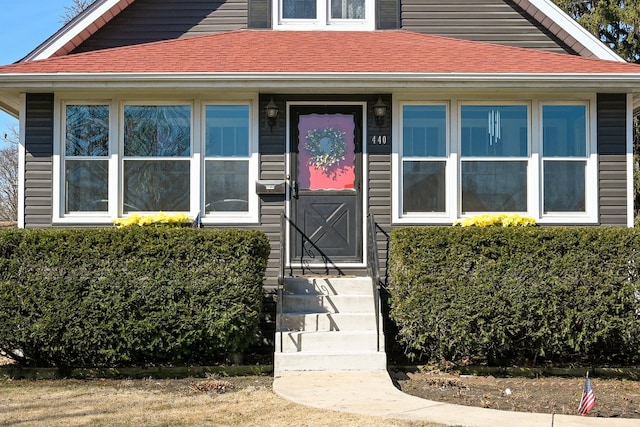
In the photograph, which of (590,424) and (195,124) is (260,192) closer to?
(195,124)

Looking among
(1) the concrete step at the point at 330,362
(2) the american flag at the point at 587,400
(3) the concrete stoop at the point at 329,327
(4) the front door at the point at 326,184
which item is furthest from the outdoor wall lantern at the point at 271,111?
(2) the american flag at the point at 587,400

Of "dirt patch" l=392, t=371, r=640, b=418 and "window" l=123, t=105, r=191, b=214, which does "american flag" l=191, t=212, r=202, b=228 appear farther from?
"dirt patch" l=392, t=371, r=640, b=418

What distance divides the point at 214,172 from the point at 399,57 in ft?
9.77

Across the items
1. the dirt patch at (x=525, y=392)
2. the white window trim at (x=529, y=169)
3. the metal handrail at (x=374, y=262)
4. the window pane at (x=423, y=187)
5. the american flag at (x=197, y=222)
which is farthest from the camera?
the window pane at (x=423, y=187)

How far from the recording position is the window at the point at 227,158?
8703 mm

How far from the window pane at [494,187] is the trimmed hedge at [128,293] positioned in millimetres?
3288

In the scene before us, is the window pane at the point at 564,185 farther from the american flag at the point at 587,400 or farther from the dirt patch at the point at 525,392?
the american flag at the point at 587,400

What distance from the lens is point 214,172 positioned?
28.6 feet

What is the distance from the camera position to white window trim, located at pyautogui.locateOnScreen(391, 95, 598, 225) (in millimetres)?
8625

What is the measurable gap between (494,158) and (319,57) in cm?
276

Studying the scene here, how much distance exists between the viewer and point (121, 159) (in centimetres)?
865

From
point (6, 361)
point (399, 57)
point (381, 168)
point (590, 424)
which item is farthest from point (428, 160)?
point (6, 361)

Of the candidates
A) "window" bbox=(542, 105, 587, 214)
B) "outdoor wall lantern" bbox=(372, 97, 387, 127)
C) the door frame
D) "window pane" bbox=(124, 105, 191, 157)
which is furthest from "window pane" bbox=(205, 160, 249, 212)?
"window" bbox=(542, 105, 587, 214)

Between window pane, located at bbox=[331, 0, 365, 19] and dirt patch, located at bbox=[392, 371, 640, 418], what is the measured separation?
5649 millimetres
